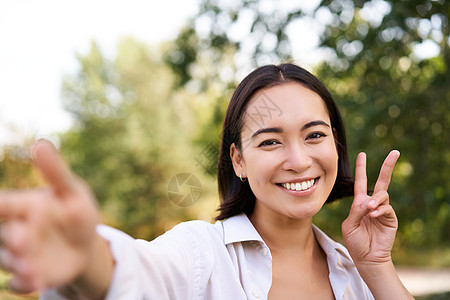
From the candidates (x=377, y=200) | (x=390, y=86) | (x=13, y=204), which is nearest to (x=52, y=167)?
(x=13, y=204)

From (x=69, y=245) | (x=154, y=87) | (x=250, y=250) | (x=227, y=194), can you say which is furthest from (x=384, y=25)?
(x=154, y=87)

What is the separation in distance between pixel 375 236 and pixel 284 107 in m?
0.75

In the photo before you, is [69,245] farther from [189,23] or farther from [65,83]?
[65,83]

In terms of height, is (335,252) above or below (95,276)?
below

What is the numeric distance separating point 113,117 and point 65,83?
10.9 feet

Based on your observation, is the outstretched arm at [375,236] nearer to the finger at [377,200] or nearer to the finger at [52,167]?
the finger at [377,200]

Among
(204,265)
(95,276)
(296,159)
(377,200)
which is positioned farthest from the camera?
(377,200)

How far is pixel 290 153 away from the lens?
72.9 inches

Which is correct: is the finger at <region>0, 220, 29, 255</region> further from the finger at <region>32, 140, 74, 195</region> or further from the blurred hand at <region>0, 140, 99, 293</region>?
the finger at <region>32, 140, 74, 195</region>

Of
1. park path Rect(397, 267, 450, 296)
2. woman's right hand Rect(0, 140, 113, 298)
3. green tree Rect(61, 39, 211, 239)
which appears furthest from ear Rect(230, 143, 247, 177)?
green tree Rect(61, 39, 211, 239)

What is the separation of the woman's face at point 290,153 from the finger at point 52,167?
99cm

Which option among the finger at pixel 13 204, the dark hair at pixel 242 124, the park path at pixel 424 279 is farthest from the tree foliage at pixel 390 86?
the park path at pixel 424 279

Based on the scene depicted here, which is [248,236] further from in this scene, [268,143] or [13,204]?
[13,204]

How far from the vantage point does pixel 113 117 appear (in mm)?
24531
